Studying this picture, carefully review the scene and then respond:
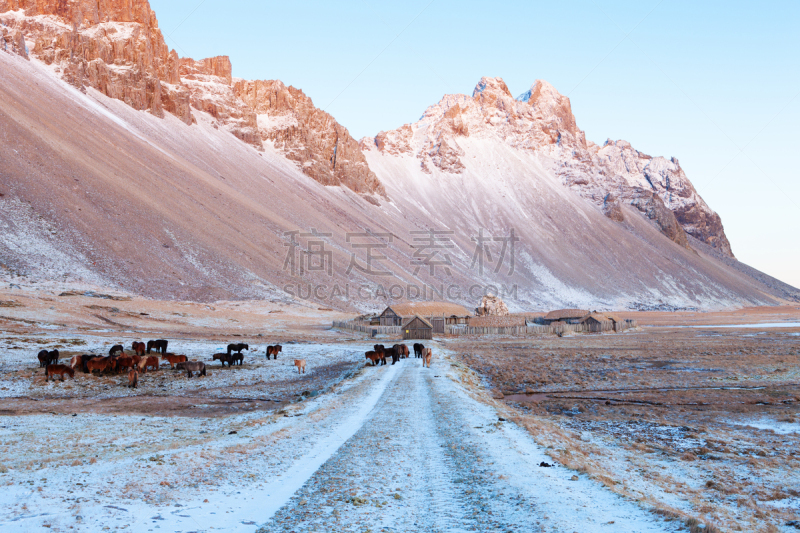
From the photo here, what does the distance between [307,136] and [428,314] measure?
93253 mm

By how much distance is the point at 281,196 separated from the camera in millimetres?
107875

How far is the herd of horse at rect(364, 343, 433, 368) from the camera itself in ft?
94.3

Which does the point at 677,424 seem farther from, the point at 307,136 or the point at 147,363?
the point at 307,136

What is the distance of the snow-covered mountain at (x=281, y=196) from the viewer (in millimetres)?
68062

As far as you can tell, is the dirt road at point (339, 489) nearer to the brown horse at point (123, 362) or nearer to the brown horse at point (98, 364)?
the brown horse at point (98, 364)

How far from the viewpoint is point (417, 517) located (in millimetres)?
6844

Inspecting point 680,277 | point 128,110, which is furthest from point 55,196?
point 680,277

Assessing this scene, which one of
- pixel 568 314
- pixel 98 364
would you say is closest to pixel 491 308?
pixel 568 314

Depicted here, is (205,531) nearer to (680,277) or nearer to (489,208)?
(489,208)

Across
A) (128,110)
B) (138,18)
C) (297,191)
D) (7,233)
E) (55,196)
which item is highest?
(138,18)

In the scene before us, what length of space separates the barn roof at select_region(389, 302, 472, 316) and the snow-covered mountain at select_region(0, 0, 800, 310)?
20.1 m

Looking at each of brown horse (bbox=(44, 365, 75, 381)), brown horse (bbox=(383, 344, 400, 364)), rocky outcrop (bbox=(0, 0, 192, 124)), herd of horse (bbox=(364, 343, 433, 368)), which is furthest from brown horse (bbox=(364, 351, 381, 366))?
rocky outcrop (bbox=(0, 0, 192, 124))

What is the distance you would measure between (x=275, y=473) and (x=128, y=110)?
114 metres

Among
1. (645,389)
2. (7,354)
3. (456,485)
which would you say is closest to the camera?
(456,485)
